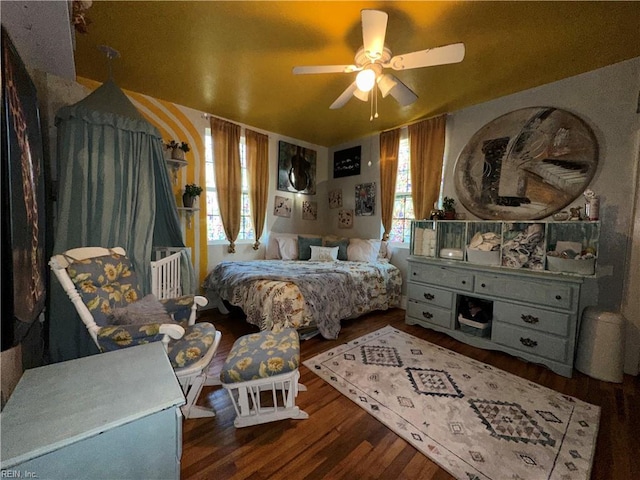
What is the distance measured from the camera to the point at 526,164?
272cm

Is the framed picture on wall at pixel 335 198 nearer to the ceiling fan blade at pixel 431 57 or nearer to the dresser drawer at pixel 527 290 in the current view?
the dresser drawer at pixel 527 290

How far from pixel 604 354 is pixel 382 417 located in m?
1.96

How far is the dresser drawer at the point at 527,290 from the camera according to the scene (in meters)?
2.13

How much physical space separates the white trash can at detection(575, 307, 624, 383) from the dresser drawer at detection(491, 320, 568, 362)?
224mm

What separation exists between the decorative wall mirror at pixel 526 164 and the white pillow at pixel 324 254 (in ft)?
6.22

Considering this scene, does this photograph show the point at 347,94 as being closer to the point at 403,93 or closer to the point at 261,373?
the point at 403,93

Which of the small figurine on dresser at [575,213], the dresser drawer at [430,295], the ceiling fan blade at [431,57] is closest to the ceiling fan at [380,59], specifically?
the ceiling fan blade at [431,57]

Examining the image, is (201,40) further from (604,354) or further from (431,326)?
(604,354)

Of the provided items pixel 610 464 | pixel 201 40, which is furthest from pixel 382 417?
pixel 201 40

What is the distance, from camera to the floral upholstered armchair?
129 centimetres

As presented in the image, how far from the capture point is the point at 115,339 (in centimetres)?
126

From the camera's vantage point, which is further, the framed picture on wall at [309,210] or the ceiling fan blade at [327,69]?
the framed picture on wall at [309,210]

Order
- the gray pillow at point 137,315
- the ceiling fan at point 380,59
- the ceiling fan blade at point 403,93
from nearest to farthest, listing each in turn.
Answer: the gray pillow at point 137,315 < the ceiling fan at point 380,59 < the ceiling fan blade at point 403,93

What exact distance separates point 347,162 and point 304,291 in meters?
2.91
